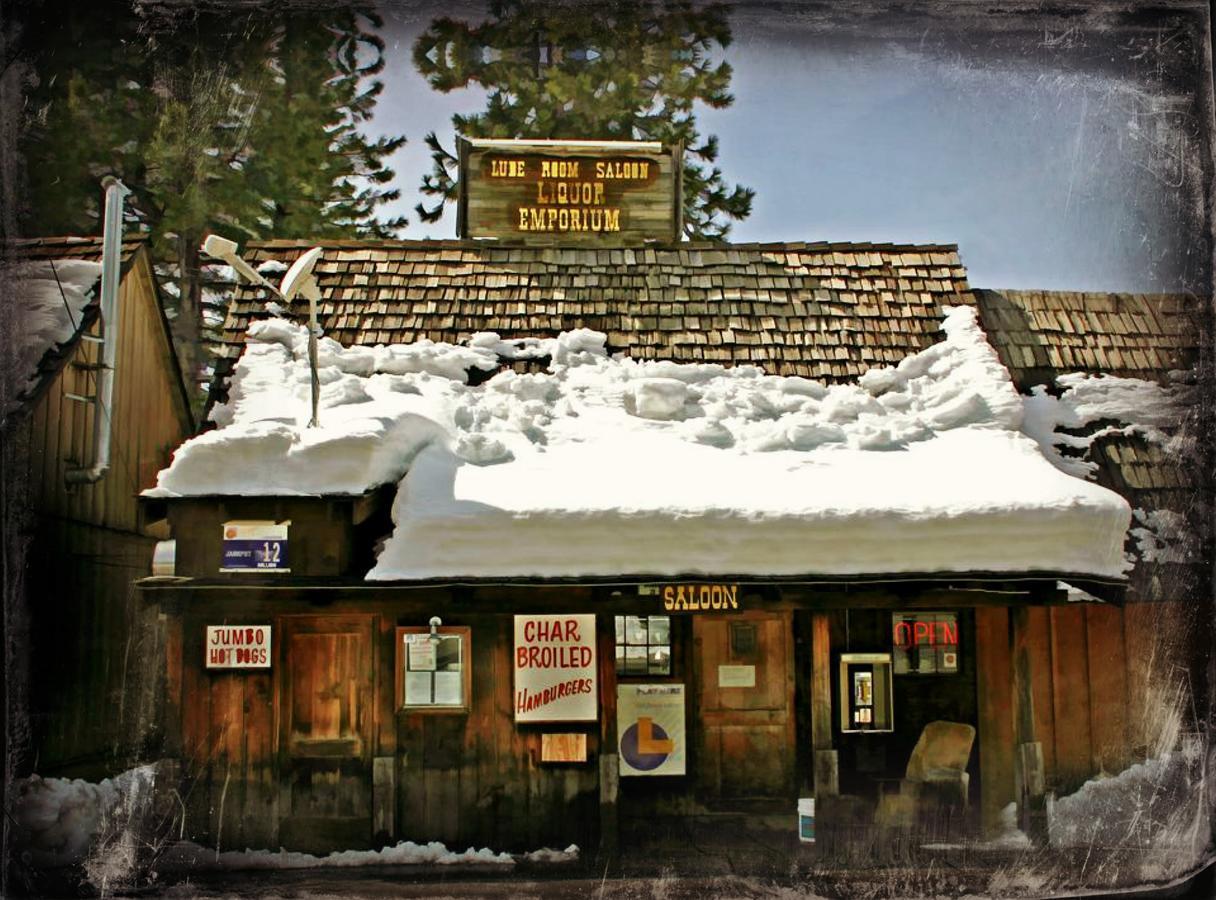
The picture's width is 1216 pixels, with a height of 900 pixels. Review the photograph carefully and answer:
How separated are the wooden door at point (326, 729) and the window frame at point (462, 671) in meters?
0.23

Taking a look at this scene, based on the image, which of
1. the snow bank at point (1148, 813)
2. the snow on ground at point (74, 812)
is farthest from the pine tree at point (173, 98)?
the snow bank at point (1148, 813)

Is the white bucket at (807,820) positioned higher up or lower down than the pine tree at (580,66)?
lower down

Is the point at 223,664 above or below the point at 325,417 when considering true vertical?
below

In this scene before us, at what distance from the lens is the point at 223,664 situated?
8.70m

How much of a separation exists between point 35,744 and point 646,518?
15.3 feet

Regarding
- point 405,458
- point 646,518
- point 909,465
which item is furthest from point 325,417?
point 909,465

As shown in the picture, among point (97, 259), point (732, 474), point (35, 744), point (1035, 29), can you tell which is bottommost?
point (35, 744)

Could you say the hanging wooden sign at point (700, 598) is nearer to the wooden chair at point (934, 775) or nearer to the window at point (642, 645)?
the window at point (642, 645)

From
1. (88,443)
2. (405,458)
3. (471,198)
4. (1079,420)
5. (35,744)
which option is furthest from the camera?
(471,198)

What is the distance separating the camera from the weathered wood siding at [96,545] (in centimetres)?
751

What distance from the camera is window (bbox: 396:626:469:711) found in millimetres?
8789

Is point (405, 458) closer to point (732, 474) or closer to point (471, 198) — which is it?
point (732, 474)

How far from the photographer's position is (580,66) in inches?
377

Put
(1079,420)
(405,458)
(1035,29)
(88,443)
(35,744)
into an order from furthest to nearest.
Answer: (1079,420)
(88,443)
(405,458)
(1035,29)
(35,744)
